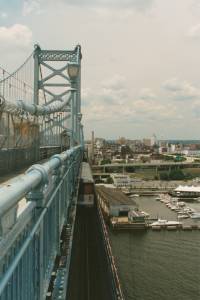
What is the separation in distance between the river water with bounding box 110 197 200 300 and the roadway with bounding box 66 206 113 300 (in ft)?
16.8

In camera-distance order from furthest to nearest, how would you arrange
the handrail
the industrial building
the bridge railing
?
the industrial building < the bridge railing < the handrail

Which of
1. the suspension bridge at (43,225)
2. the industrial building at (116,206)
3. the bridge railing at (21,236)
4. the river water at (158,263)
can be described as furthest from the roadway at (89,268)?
the industrial building at (116,206)

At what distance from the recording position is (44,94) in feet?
64.6

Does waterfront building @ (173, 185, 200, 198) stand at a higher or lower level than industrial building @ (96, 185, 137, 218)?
lower

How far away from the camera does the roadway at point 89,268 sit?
5.33 m

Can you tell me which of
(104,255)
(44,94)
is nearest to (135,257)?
(44,94)

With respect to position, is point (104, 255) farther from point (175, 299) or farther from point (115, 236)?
point (115, 236)

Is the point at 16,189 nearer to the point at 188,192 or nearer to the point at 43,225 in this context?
the point at 43,225

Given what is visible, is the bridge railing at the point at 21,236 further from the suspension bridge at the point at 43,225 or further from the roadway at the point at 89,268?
the roadway at the point at 89,268

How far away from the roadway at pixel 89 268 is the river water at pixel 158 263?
512 cm

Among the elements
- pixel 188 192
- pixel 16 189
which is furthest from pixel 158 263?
pixel 188 192

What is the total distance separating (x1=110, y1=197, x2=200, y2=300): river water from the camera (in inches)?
550

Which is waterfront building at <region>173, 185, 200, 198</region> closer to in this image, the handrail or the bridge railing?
the bridge railing

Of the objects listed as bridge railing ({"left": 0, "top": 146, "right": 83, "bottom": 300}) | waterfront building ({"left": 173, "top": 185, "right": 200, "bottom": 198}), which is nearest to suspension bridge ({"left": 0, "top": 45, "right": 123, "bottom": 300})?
bridge railing ({"left": 0, "top": 146, "right": 83, "bottom": 300})
